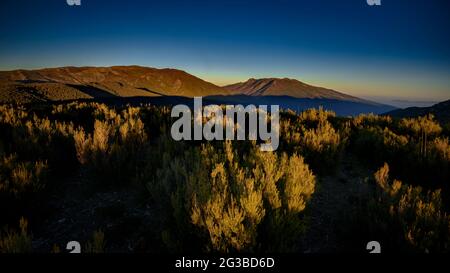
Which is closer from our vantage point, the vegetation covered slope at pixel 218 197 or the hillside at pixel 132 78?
the vegetation covered slope at pixel 218 197

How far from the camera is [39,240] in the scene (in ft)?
12.7

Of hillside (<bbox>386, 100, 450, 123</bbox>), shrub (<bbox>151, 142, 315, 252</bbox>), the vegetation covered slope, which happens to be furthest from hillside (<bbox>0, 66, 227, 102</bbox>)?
shrub (<bbox>151, 142, 315, 252</bbox>)

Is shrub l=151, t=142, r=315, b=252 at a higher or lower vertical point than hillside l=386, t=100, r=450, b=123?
lower

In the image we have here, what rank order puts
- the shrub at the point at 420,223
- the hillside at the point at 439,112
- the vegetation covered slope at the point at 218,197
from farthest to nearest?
the hillside at the point at 439,112
the vegetation covered slope at the point at 218,197
the shrub at the point at 420,223

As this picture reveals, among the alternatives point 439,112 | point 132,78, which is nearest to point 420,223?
point 439,112

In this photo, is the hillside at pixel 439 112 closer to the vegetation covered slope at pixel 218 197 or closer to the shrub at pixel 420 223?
the vegetation covered slope at pixel 218 197

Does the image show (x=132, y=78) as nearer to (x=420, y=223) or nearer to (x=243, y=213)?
(x=243, y=213)

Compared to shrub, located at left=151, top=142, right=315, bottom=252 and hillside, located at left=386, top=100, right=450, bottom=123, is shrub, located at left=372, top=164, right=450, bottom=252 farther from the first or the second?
hillside, located at left=386, top=100, right=450, bottom=123

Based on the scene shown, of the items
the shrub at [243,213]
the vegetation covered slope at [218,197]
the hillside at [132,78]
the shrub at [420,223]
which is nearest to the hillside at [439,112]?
the vegetation covered slope at [218,197]

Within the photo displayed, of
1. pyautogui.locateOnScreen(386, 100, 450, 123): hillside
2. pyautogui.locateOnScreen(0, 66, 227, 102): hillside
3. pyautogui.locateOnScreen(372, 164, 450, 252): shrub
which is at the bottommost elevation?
pyautogui.locateOnScreen(372, 164, 450, 252): shrub

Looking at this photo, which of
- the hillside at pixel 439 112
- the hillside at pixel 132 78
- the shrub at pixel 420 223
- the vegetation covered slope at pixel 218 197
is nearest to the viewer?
the shrub at pixel 420 223
